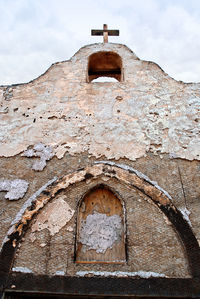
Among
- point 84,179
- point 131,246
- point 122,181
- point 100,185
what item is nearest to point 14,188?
point 84,179

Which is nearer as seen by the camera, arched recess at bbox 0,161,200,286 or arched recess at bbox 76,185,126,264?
arched recess at bbox 0,161,200,286

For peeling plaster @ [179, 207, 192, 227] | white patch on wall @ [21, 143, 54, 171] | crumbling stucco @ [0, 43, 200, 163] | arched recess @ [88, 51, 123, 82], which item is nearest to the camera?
peeling plaster @ [179, 207, 192, 227]

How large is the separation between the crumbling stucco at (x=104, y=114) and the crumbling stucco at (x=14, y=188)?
0.31 meters

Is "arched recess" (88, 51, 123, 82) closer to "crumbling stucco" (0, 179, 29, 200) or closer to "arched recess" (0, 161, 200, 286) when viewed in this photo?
"arched recess" (0, 161, 200, 286)

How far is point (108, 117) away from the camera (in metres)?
4.52

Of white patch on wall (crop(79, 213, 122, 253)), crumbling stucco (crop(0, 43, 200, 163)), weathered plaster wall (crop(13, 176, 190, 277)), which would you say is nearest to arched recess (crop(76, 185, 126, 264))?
white patch on wall (crop(79, 213, 122, 253))

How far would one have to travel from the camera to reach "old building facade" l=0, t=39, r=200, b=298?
10.3 ft

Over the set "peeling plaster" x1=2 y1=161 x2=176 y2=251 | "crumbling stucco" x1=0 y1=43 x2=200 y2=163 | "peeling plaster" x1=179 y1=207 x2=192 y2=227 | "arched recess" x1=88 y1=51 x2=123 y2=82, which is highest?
"arched recess" x1=88 y1=51 x2=123 y2=82

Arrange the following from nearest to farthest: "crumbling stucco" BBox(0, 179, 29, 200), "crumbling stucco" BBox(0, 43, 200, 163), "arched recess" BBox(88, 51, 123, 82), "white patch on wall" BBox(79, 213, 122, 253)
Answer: "white patch on wall" BBox(79, 213, 122, 253), "crumbling stucco" BBox(0, 179, 29, 200), "crumbling stucco" BBox(0, 43, 200, 163), "arched recess" BBox(88, 51, 123, 82)

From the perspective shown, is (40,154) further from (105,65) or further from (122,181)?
(105,65)

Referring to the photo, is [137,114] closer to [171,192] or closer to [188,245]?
[171,192]

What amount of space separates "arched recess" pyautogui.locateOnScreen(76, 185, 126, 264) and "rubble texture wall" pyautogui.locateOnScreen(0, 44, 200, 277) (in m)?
0.14

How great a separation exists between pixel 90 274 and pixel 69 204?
3.06 feet

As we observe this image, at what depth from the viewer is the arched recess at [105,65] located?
5.61m
